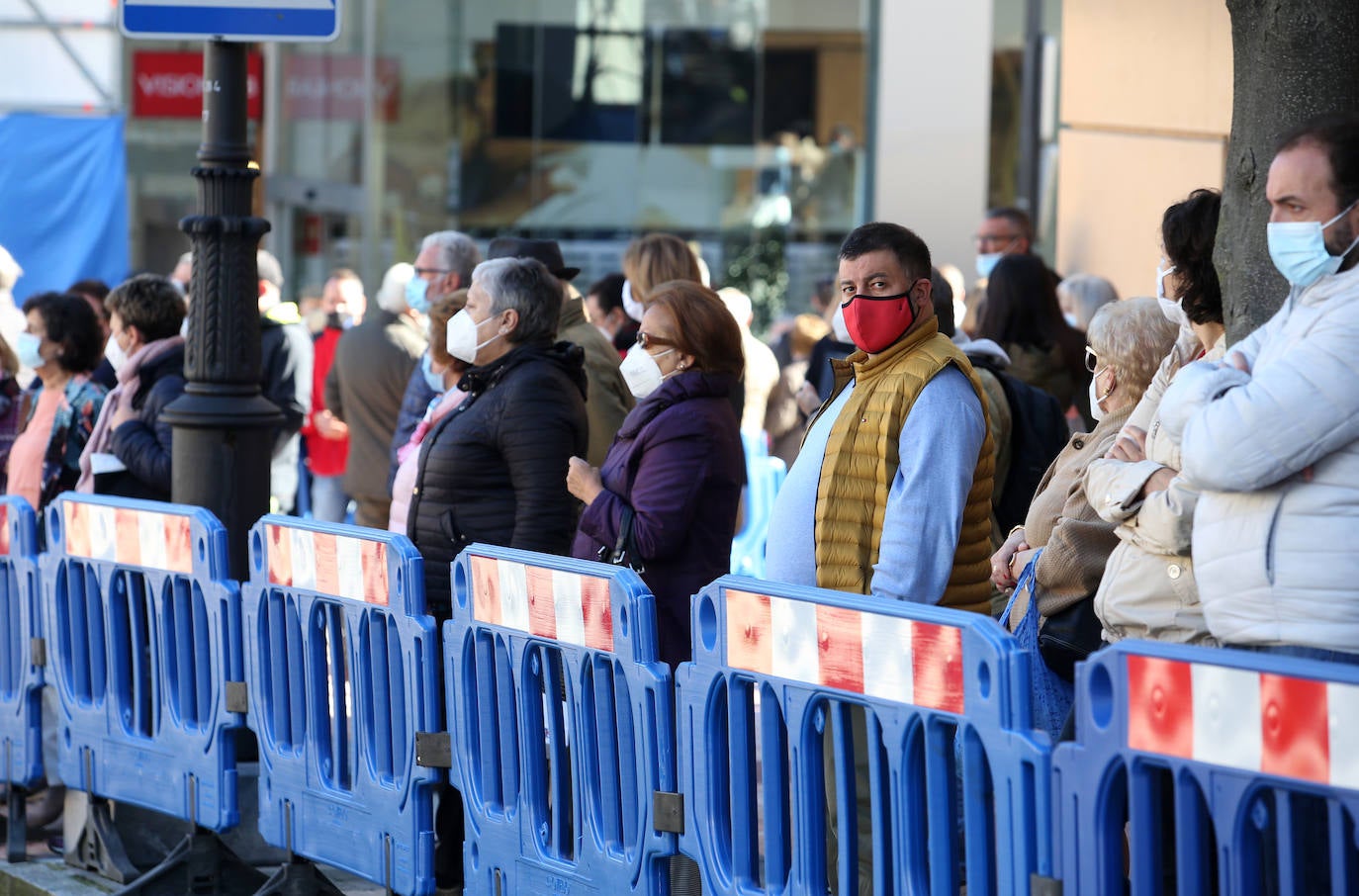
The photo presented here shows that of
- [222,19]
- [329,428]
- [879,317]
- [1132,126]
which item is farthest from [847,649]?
[329,428]

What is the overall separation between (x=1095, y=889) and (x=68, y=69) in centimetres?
1239

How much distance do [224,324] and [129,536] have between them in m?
0.75

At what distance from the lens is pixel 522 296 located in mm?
5992

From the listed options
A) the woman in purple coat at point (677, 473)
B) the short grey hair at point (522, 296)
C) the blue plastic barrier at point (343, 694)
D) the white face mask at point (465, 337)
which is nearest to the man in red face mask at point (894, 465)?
the woman in purple coat at point (677, 473)

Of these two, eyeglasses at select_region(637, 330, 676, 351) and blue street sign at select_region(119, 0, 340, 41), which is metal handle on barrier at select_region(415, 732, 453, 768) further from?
blue street sign at select_region(119, 0, 340, 41)

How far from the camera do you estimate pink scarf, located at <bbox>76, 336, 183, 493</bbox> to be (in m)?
7.07

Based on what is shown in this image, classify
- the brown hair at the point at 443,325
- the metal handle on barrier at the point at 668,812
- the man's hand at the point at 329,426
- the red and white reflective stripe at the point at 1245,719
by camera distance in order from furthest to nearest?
the man's hand at the point at 329,426 < the brown hair at the point at 443,325 < the metal handle on barrier at the point at 668,812 < the red and white reflective stripe at the point at 1245,719

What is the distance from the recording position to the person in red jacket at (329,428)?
1116 cm

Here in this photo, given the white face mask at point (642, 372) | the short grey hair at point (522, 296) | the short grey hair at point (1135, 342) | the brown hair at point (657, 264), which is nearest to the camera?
the short grey hair at point (1135, 342)

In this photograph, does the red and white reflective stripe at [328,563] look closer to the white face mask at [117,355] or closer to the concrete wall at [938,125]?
the white face mask at [117,355]

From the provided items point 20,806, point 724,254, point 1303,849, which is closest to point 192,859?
point 20,806

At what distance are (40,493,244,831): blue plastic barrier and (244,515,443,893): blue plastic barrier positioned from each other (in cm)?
18

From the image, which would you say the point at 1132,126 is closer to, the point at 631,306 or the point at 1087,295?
the point at 1087,295

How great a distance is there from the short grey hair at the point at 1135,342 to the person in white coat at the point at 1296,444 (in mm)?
1263
